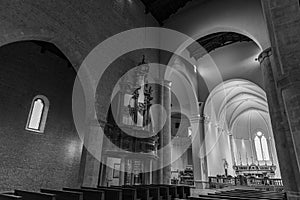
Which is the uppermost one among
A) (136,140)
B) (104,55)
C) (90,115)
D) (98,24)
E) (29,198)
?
(98,24)

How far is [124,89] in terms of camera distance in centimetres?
816

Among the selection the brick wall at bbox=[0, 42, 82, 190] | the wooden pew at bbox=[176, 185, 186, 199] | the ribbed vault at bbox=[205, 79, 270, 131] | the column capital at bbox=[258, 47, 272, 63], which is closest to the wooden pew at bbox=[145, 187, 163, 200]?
the wooden pew at bbox=[176, 185, 186, 199]

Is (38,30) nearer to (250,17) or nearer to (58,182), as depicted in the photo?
(58,182)

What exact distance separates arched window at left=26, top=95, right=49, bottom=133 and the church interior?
44 millimetres

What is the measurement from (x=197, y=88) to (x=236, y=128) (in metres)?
13.6

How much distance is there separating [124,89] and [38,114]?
174 inches

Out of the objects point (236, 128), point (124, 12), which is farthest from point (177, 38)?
point (236, 128)

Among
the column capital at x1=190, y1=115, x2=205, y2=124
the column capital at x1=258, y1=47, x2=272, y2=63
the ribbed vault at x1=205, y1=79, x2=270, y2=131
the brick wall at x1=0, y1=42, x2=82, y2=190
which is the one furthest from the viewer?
the ribbed vault at x1=205, y1=79, x2=270, y2=131

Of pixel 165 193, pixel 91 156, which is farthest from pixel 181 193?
pixel 91 156

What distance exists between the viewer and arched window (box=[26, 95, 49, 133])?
8.96m

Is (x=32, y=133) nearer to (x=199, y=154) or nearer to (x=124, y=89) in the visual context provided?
(x=124, y=89)

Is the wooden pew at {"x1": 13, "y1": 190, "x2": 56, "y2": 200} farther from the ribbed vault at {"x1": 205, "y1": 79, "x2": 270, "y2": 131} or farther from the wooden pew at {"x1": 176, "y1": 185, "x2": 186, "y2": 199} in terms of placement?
the ribbed vault at {"x1": 205, "y1": 79, "x2": 270, "y2": 131}

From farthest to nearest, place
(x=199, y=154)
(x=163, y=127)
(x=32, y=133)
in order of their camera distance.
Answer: (x=199, y=154)
(x=163, y=127)
(x=32, y=133)

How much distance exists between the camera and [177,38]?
11945 mm
